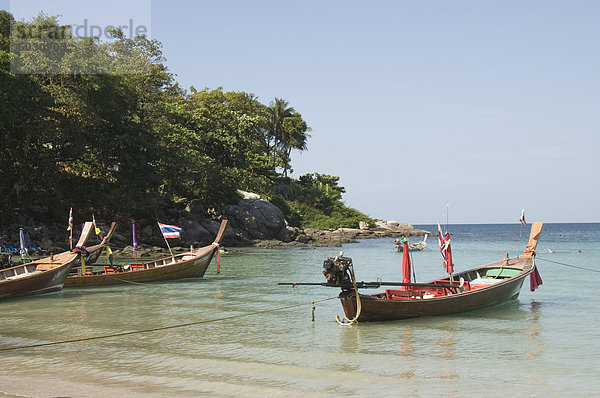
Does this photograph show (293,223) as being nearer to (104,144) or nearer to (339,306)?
(104,144)

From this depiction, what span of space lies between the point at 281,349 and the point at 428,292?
5.94m

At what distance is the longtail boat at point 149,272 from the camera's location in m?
22.1

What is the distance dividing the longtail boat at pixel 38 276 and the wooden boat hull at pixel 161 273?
6.68 feet

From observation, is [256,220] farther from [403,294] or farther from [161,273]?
[403,294]

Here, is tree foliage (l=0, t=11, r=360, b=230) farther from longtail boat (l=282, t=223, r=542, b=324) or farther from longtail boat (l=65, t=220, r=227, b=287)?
longtail boat (l=282, t=223, r=542, b=324)

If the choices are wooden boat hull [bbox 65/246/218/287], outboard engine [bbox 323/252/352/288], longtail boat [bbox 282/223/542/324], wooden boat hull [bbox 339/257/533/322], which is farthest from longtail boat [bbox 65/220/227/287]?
outboard engine [bbox 323/252/352/288]

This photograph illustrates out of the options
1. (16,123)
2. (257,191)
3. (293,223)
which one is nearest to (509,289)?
(16,123)

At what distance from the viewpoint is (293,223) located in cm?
6400

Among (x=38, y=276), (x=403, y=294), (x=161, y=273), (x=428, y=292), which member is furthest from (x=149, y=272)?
(x=428, y=292)

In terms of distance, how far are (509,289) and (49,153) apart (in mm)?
28922

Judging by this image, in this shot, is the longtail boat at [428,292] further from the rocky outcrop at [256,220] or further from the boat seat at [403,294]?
the rocky outcrop at [256,220]

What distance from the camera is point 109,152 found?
3731cm

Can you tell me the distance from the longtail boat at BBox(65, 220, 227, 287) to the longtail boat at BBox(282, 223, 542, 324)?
10477mm

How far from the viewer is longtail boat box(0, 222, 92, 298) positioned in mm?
18109
